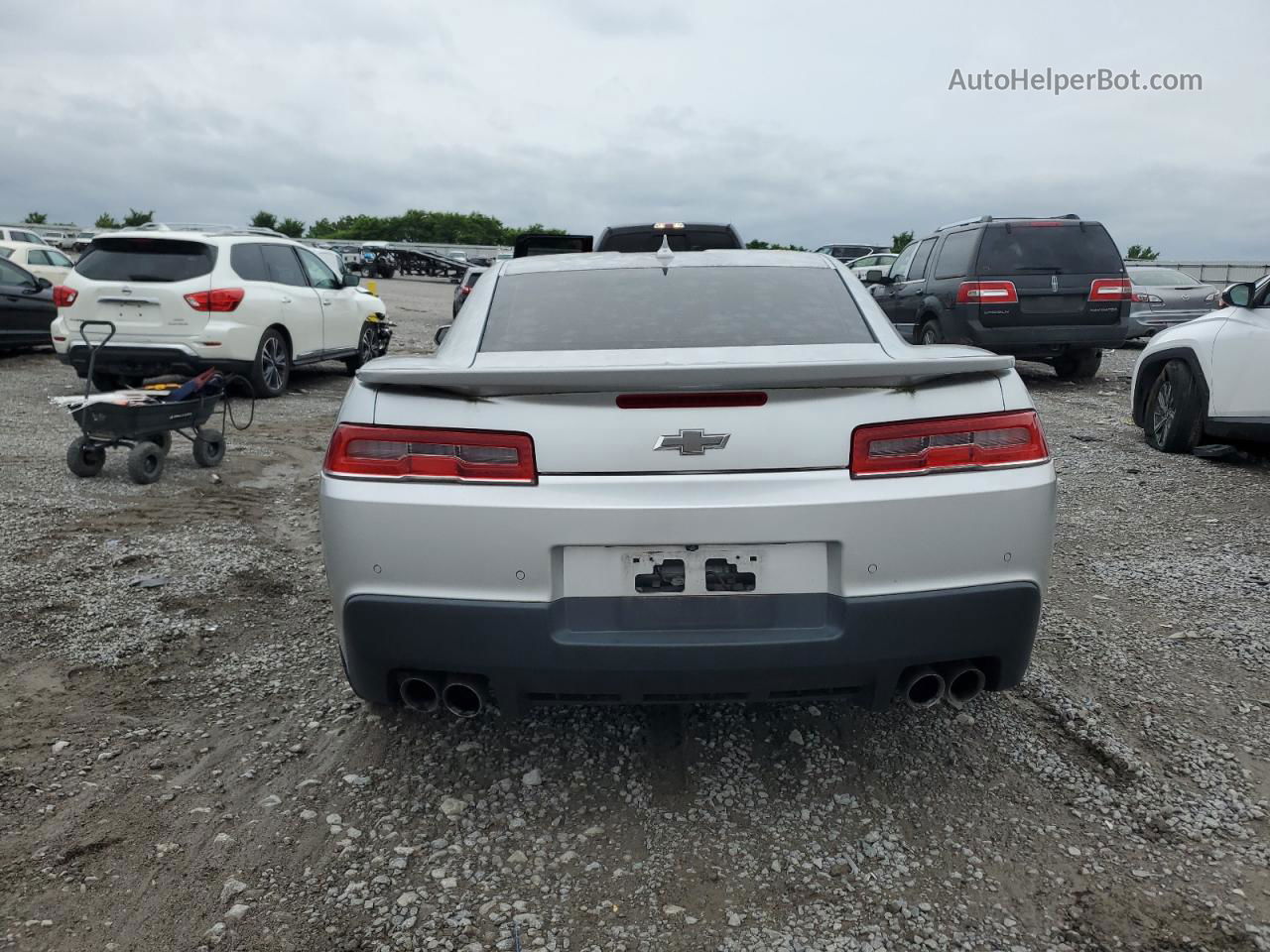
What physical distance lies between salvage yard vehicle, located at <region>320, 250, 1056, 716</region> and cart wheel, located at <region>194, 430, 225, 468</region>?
203 inches

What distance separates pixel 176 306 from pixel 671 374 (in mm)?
8668

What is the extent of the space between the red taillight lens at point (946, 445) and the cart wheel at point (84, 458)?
6.05 metres

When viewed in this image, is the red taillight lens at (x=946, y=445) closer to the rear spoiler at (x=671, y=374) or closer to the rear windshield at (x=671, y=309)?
the rear spoiler at (x=671, y=374)

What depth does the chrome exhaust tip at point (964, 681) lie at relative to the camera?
2.70m

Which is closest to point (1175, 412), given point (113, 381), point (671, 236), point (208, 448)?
point (671, 236)

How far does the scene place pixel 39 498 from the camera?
629 centimetres

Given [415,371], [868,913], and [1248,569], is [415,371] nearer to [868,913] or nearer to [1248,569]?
[868,913]

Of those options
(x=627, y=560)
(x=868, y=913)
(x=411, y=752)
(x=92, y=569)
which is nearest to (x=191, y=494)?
(x=92, y=569)

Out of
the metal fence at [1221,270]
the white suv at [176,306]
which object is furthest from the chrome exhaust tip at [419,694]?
the metal fence at [1221,270]

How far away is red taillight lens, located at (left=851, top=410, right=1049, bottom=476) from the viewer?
2.56 m

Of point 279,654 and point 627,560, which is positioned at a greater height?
point 627,560

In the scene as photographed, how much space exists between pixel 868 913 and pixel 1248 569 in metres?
3.59

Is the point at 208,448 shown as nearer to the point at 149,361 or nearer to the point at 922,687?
the point at 149,361

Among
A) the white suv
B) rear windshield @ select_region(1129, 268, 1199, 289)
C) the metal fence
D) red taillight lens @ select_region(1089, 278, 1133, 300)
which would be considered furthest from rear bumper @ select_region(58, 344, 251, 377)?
the metal fence
